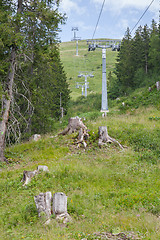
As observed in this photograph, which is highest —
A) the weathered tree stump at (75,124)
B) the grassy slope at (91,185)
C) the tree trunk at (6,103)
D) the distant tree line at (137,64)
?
the distant tree line at (137,64)

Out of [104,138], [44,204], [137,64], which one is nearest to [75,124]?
[104,138]

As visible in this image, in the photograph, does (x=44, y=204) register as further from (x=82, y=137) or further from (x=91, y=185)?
(x=82, y=137)

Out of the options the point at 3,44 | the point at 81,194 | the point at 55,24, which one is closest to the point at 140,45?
the point at 55,24

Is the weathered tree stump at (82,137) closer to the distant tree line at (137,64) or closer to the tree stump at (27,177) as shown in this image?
the tree stump at (27,177)

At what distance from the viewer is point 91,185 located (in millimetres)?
→ 8391

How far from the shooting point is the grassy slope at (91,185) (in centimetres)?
Result: 556

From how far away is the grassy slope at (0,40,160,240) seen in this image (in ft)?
18.2

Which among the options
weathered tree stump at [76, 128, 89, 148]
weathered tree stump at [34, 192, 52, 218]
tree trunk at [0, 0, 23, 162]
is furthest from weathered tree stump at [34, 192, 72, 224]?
weathered tree stump at [76, 128, 89, 148]

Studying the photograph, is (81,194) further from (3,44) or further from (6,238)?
(3,44)

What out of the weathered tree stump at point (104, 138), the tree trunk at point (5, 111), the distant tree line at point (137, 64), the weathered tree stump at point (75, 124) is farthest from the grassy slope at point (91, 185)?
the distant tree line at point (137, 64)

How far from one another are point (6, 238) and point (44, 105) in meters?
→ 18.6

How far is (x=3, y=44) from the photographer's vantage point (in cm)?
1095

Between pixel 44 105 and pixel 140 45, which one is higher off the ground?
pixel 140 45

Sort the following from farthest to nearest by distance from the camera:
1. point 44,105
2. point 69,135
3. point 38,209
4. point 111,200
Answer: point 44,105 → point 69,135 → point 111,200 → point 38,209
